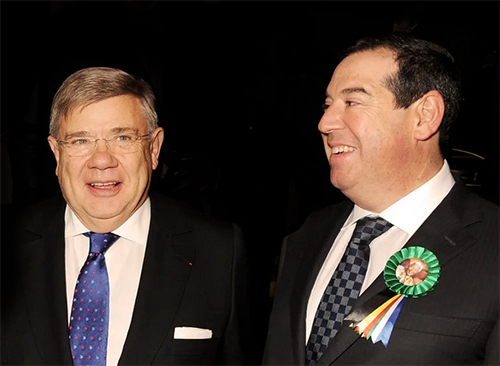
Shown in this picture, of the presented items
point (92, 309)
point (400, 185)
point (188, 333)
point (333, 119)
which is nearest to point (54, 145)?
point (92, 309)

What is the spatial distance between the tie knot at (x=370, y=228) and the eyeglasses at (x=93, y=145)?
2.66ft

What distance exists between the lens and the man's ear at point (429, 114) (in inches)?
78.9

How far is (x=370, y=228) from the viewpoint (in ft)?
6.89

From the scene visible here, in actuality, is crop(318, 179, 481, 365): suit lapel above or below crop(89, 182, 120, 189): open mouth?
below

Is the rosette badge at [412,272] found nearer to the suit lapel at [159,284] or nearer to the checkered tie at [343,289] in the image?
the checkered tie at [343,289]

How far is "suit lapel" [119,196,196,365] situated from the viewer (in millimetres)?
2107

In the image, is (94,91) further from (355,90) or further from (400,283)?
(400,283)

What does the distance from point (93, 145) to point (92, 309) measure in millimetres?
560

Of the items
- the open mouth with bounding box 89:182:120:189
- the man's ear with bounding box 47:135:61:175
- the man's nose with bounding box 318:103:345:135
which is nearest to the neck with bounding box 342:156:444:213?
the man's nose with bounding box 318:103:345:135

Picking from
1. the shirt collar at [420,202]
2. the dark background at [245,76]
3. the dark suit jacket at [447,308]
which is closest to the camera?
the dark suit jacket at [447,308]

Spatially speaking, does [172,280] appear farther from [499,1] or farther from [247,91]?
[499,1]

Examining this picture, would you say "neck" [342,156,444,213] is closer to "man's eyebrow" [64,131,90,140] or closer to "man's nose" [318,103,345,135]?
"man's nose" [318,103,345,135]

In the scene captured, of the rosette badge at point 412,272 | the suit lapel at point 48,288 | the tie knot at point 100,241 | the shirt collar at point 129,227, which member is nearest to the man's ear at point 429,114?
the rosette badge at point 412,272

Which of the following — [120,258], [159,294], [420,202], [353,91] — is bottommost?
[159,294]
